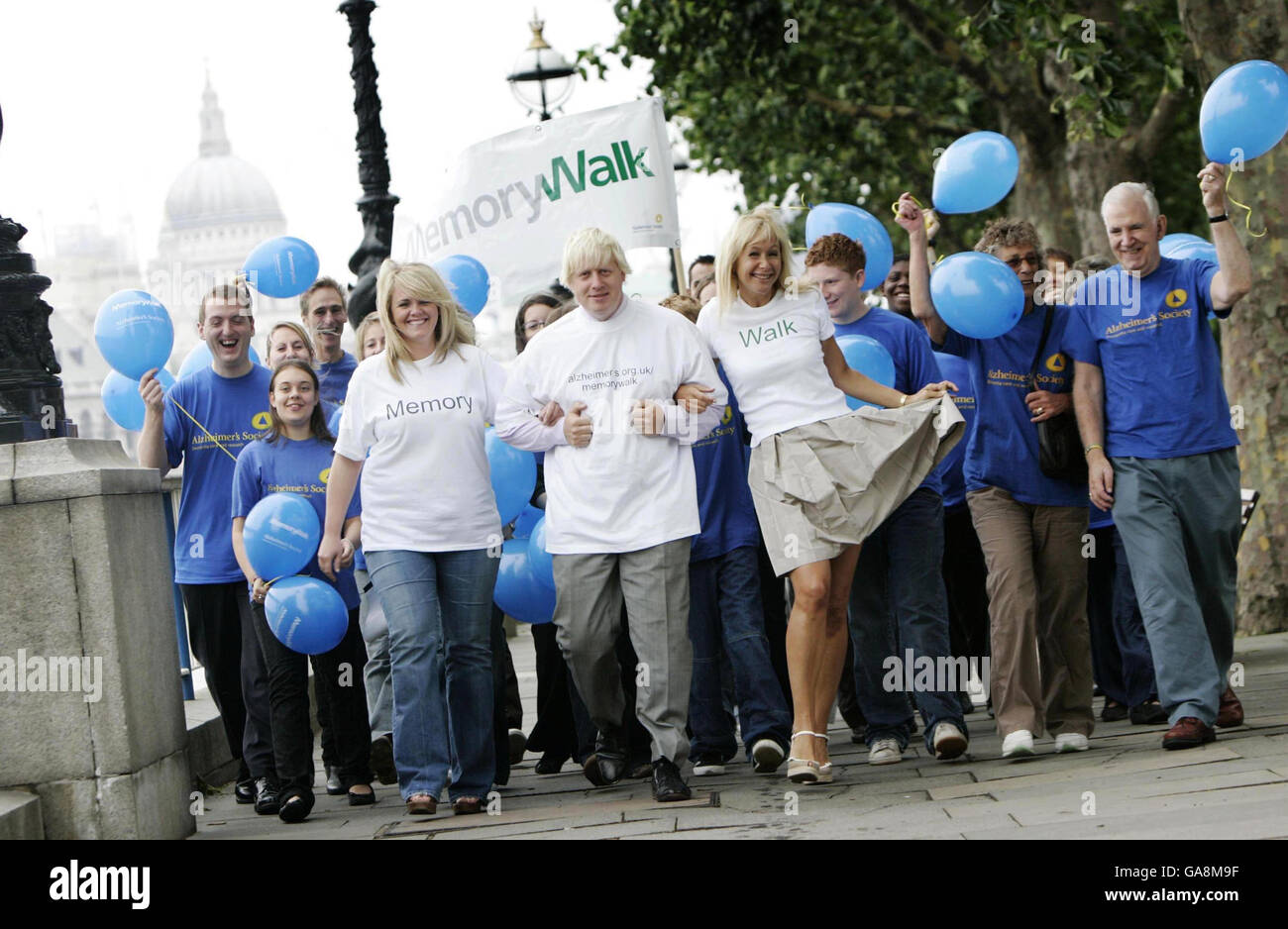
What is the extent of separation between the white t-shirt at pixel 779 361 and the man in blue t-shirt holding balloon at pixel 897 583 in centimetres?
50

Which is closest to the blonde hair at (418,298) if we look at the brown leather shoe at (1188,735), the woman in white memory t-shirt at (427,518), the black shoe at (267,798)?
the woman in white memory t-shirt at (427,518)

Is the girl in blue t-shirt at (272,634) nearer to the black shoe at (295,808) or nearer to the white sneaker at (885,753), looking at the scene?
the black shoe at (295,808)

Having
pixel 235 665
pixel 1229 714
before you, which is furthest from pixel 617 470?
pixel 1229 714

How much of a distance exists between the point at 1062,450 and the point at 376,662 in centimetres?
282

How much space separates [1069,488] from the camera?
6.95 meters

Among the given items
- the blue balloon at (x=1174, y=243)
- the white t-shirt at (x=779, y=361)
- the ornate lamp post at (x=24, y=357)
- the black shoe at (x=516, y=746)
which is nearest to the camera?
the ornate lamp post at (x=24, y=357)

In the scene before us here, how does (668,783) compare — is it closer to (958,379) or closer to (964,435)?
(964,435)

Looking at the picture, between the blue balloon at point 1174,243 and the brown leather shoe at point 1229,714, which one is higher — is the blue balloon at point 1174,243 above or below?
above

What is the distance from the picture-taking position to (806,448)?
635cm

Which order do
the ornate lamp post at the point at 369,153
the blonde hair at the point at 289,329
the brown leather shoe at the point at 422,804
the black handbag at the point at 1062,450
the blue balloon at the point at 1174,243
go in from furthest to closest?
the ornate lamp post at the point at 369,153
the blue balloon at the point at 1174,243
the blonde hair at the point at 289,329
the black handbag at the point at 1062,450
the brown leather shoe at the point at 422,804

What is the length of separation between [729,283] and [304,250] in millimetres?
2639

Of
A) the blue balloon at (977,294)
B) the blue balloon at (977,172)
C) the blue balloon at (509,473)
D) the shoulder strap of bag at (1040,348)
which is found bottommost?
the blue balloon at (509,473)

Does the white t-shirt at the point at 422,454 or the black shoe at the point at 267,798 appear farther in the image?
the black shoe at the point at 267,798

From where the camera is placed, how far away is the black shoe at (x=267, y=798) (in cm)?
680
